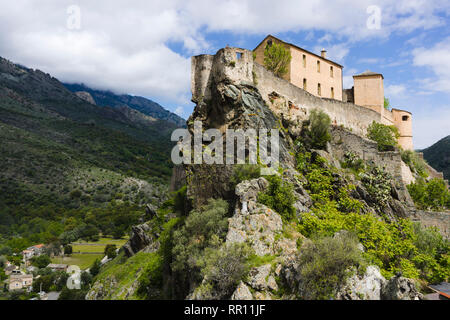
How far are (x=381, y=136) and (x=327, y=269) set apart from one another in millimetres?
23367

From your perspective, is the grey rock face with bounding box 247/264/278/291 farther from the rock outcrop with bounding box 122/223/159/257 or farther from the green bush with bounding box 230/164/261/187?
the rock outcrop with bounding box 122/223/159/257

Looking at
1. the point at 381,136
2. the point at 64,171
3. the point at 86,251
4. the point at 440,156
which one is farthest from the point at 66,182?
the point at 440,156

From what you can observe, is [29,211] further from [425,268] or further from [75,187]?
[425,268]

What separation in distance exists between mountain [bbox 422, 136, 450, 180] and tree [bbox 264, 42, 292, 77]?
58.1 m

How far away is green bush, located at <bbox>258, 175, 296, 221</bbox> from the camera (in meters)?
15.6

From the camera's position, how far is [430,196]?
2650 centimetres

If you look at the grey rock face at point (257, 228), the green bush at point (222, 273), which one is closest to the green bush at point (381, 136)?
the grey rock face at point (257, 228)

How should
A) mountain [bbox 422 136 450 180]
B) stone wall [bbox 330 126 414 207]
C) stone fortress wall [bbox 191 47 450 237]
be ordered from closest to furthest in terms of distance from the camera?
stone fortress wall [bbox 191 47 450 237], stone wall [bbox 330 126 414 207], mountain [bbox 422 136 450 180]

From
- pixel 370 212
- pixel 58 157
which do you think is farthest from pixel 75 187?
pixel 370 212

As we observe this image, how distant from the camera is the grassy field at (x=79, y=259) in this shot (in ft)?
220

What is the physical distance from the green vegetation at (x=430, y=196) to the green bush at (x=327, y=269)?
19.4 metres

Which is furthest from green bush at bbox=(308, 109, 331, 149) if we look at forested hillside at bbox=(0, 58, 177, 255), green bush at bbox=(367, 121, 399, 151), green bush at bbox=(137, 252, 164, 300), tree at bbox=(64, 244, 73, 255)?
tree at bbox=(64, 244, 73, 255)

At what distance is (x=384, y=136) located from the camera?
29.4 metres

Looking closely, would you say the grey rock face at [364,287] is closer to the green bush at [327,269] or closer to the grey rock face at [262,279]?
the green bush at [327,269]
